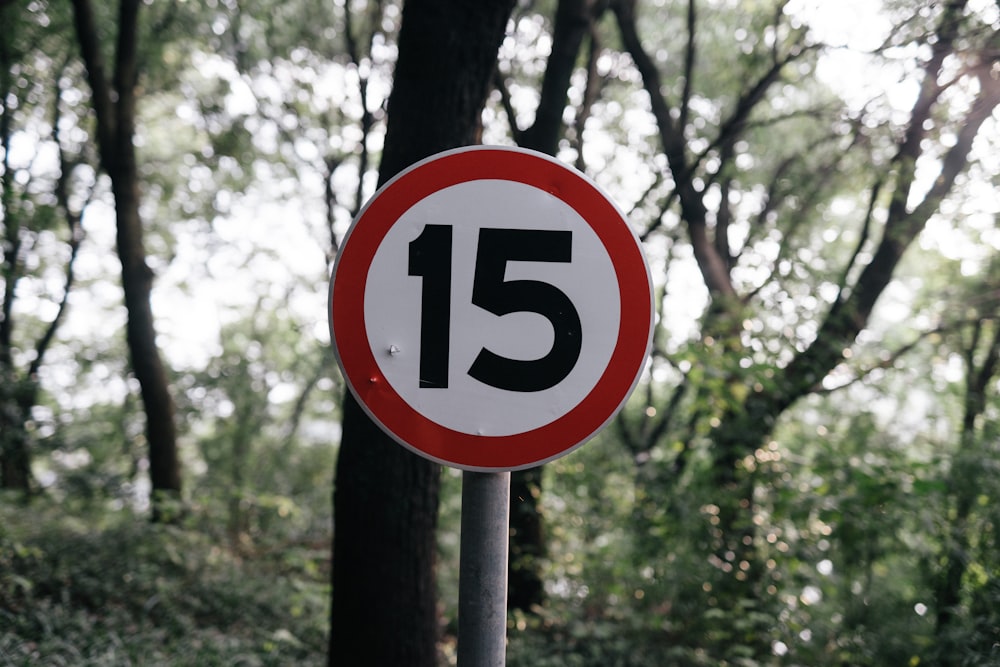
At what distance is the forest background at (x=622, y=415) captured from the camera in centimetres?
360

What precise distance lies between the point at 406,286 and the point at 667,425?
22.7 feet

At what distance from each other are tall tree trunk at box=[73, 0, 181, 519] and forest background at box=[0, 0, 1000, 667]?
3cm

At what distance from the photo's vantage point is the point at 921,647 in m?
3.92

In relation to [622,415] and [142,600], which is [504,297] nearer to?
[142,600]

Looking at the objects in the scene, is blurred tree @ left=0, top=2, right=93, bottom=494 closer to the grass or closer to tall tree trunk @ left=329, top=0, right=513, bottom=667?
the grass

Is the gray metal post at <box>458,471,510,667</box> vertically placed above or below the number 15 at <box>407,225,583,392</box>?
below

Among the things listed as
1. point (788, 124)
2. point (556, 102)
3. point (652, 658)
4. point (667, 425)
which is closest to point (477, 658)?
point (652, 658)

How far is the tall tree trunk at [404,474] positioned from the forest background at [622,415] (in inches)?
0.5

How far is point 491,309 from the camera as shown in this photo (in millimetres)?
1566

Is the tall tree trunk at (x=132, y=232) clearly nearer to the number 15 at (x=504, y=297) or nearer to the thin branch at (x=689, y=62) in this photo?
the thin branch at (x=689, y=62)

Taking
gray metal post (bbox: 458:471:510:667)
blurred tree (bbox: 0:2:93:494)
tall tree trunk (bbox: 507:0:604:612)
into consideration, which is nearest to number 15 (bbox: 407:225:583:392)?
gray metal post (bbox: 458:471:510:667)

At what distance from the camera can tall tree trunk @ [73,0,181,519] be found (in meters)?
7.00

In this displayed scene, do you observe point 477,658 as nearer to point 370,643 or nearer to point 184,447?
point 370,643

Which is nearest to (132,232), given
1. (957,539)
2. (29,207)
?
Result: (29,207)
